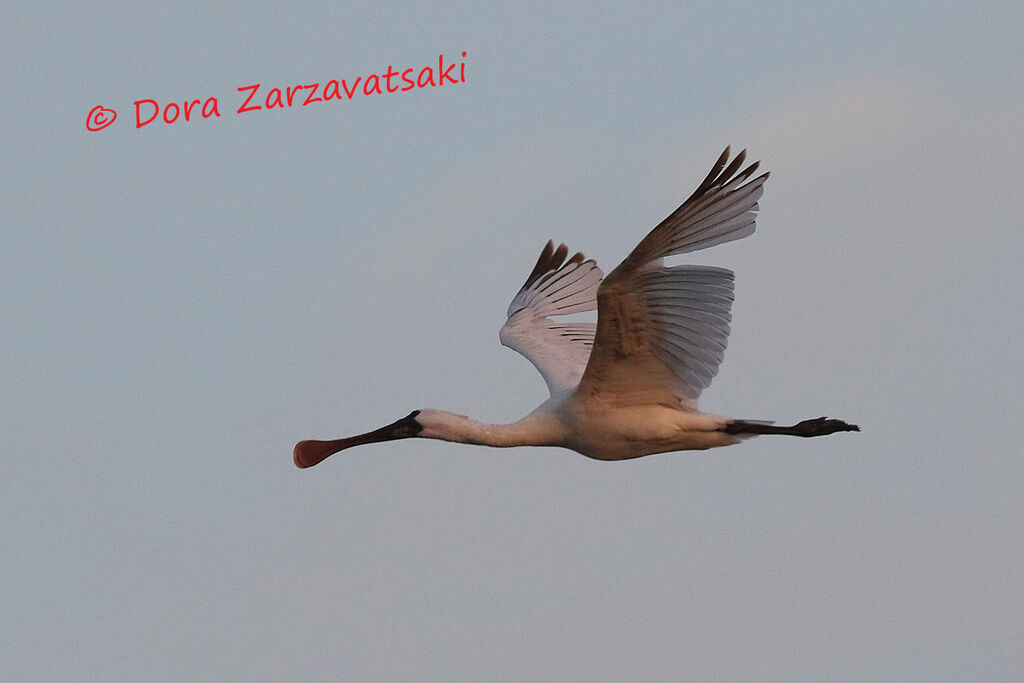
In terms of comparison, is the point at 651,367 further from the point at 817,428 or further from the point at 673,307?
the point at 817,428

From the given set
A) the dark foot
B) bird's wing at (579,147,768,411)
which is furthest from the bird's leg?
bird's wing at (579,147,768,411)

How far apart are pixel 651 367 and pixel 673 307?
102 cm

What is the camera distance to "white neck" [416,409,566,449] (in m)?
19.4

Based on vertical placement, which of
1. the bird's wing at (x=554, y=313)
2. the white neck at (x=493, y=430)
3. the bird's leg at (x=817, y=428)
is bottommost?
the bird's leg at (x=817, y=428)

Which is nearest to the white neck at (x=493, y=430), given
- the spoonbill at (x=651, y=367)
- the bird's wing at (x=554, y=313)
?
the spoonbill at (x=651, y=367)

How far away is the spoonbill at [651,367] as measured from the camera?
17.0 metres

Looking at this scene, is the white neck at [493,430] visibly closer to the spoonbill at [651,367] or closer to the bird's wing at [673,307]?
the spoonbill at [651,367]

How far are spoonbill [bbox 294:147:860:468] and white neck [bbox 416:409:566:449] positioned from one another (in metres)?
0.01

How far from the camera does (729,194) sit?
17000 mm

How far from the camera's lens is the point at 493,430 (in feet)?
64.5

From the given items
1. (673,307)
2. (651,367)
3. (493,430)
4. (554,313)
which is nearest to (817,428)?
(651,367)

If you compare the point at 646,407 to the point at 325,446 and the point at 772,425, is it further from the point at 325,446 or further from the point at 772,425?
the point at 325,446

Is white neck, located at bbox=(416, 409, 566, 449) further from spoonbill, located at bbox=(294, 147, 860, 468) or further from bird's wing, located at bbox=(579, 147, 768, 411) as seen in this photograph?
bird's wing, located at bbox=(579, 147, 768, 411)

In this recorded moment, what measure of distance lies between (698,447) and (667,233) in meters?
3.10
